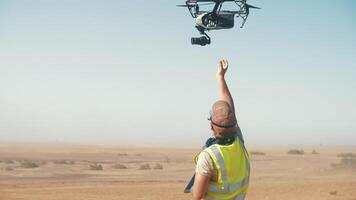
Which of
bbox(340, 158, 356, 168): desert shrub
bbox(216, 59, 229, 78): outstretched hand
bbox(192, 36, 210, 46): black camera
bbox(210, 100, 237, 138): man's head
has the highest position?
bbox(216, 59, 229, 78): outstretched hand

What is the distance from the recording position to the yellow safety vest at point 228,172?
125 inches

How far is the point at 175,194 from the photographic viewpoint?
19.2 m

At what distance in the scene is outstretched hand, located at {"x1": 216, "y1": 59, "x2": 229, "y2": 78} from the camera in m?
4.00

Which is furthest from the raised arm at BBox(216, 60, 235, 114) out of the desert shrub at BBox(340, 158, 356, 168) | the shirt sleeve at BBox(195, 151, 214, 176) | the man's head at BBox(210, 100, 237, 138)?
the desert shrub at BBox(340, 158, 356, 168)

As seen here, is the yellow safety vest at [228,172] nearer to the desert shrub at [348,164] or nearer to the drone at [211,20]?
the drone at [211,20]

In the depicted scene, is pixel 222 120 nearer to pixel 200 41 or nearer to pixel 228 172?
pixel 228 172

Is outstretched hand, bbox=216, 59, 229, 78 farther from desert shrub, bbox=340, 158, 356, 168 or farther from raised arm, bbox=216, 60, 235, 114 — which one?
desert shrub, bbox=340, 158, 356, 168

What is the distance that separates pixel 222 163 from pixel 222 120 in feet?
0.88

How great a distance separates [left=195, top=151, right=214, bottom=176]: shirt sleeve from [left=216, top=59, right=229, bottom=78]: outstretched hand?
100 cm

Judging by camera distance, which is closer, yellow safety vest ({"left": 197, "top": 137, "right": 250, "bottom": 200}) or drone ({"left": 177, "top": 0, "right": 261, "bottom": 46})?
yellow safety vest ({"left": 197, "top": 137, "right": 250, "bottom": 200})

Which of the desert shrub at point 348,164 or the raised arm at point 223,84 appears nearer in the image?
the raised arm at point 223,84

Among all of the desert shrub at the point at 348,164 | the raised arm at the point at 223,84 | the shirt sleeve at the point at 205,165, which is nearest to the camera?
the shirt sleeve at the point at 205,165

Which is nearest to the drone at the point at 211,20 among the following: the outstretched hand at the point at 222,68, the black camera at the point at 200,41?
the black camera at the point at 200,41

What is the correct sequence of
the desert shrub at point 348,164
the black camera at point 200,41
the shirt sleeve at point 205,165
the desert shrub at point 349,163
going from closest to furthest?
the shirt sleeve at point 205,165 < the black camera at point 200,41 < the desert shrub at point 348,164 < the desert shrub at point 349,163
